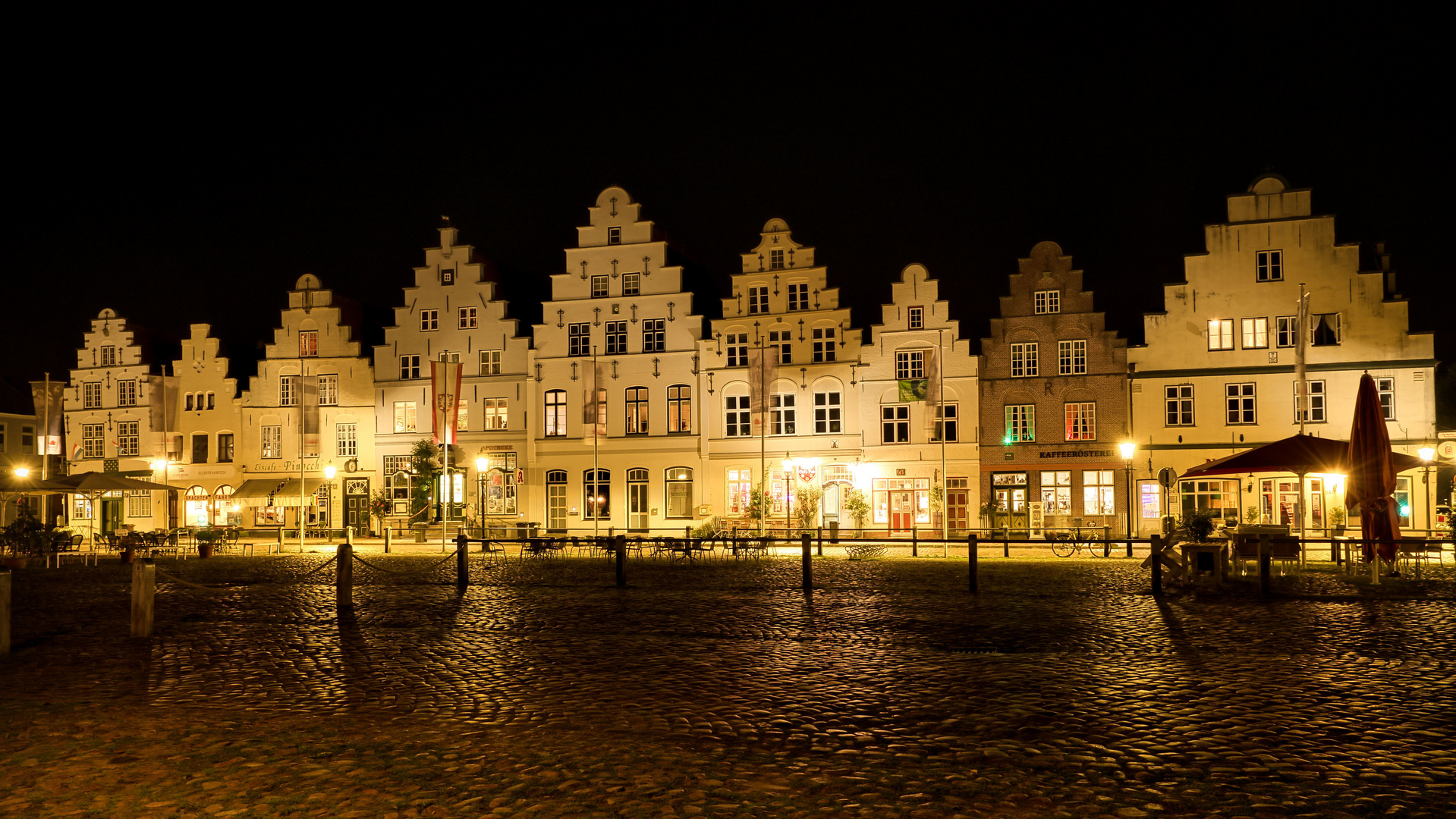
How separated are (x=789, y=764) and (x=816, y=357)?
3433 centimetres

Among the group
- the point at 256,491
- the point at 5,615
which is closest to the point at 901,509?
the point at 256,491

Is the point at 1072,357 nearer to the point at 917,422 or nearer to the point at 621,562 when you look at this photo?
the point at 917,422

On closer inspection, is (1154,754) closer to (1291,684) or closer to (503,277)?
(1291,684)

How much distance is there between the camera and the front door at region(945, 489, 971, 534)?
130 feet

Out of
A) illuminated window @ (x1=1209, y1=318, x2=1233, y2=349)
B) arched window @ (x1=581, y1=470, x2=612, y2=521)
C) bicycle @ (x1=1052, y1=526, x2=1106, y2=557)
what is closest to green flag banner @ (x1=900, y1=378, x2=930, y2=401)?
bicycle @ (x1=1052, y1=526, x2=1106, y2=557)

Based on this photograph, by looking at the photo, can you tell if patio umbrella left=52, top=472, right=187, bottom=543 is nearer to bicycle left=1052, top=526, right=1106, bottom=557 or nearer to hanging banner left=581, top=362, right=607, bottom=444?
hanging banner left=581, top=362, right=607, bottom=444

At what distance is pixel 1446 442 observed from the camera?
109 feet

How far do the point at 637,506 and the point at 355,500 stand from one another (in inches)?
518

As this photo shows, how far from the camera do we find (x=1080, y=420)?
39.0 metres

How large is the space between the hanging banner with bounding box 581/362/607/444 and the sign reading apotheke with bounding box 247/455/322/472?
1293cm

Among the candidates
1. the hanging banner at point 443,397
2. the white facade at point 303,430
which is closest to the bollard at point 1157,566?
the hanging banner at point 443,397

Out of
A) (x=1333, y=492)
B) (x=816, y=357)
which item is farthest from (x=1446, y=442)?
(x=816, y=357)

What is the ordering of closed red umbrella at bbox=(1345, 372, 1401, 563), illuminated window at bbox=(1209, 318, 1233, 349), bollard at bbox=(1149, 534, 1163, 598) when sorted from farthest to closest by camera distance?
illuminated window at bbox=(1209, 318, 1233, 349)
closed red umbrella at bbox=(1345, 372, 1401, 563)
bollard at bbox=(1149, 534, 1163, 598)

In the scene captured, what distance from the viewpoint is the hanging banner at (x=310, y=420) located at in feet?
155
